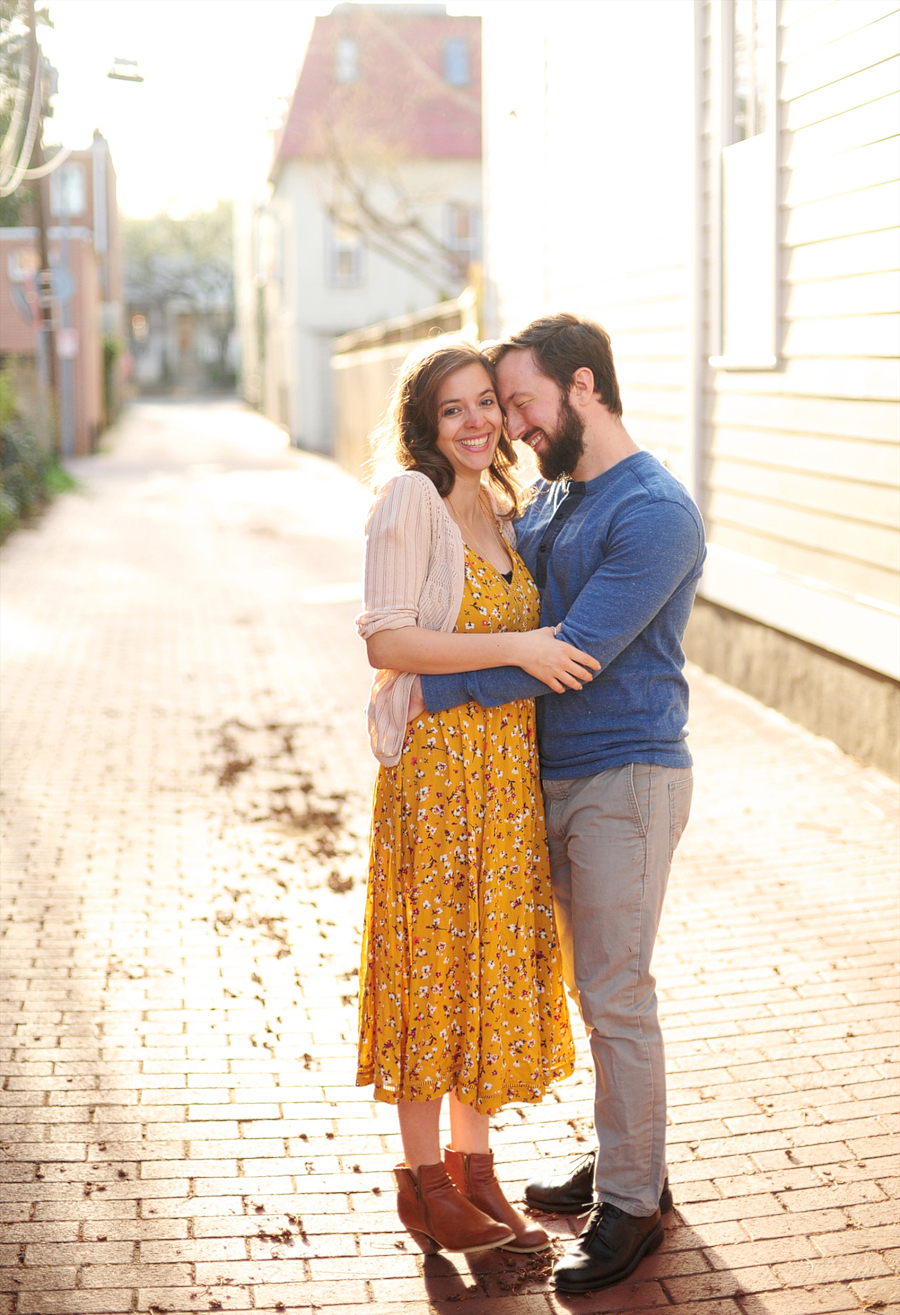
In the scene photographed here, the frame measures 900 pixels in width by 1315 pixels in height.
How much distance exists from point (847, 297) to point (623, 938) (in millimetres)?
5038

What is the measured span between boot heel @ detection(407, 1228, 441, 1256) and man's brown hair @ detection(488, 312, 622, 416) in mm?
1938

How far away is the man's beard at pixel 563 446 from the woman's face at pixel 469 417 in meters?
0.12

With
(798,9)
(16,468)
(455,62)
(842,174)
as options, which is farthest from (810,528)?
(455,62)

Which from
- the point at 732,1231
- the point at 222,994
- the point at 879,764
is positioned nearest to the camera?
the point at 732,1231

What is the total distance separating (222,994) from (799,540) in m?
4.51

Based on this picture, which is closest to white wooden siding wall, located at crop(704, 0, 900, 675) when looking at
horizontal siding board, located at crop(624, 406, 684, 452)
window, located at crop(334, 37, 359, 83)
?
horizontal siding board, located at crop(624, 406, 684, 452)

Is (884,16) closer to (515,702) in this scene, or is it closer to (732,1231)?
(515,702)

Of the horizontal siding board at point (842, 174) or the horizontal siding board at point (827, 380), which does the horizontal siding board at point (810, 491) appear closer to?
the horizontal siding board at point (827, 380)

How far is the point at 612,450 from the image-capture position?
10.4 ft

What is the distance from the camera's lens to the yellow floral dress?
3.15 m

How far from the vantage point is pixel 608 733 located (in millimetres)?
3146

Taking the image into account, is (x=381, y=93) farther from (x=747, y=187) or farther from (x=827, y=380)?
(x=827, y=380)

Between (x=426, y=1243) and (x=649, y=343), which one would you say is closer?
(x=426, y=1243)

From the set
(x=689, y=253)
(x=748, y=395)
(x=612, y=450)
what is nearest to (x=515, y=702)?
(x=612, y=450)
